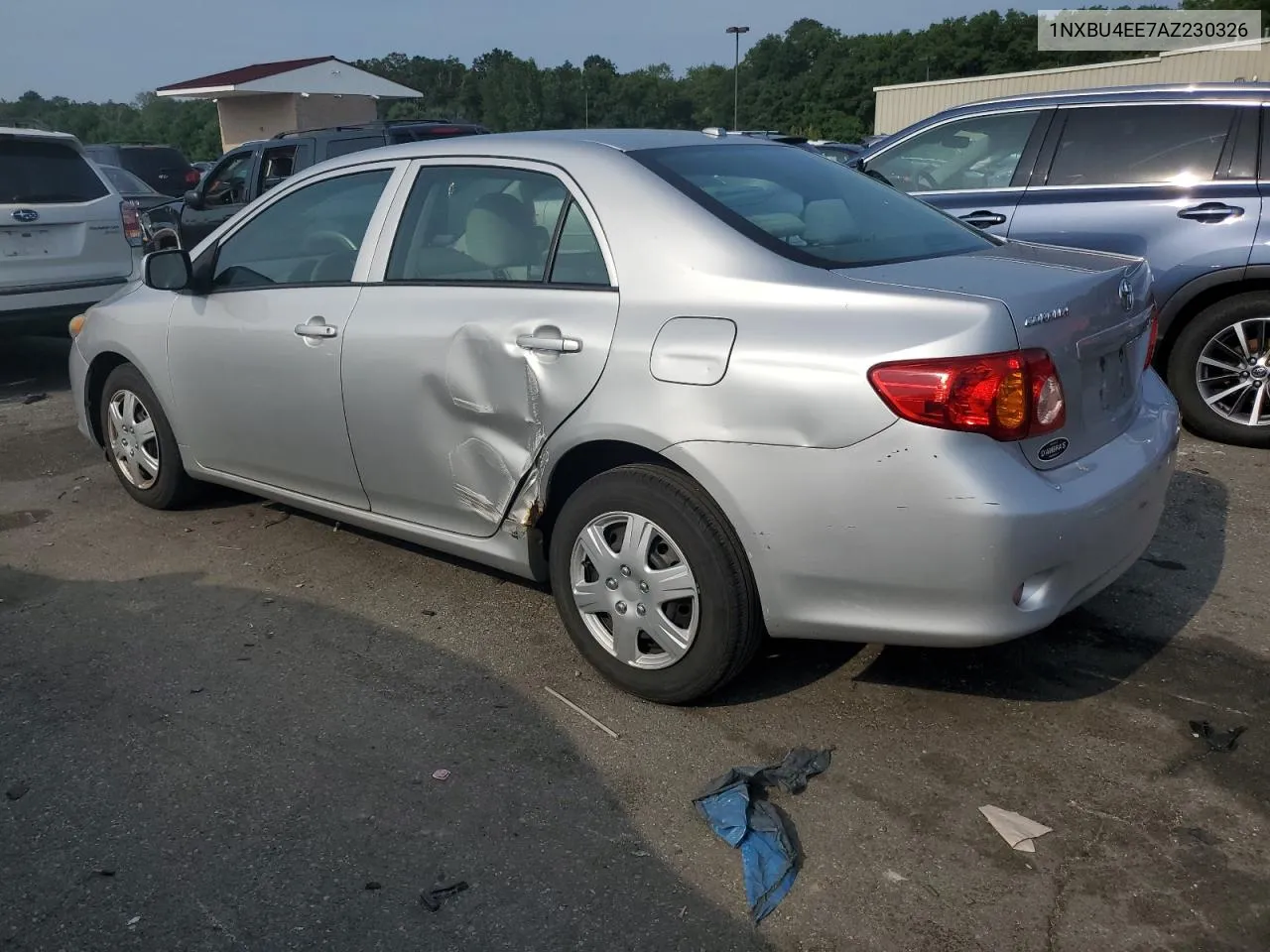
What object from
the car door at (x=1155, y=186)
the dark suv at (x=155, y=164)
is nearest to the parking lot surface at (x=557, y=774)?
the car door at (x=1155, y=186)

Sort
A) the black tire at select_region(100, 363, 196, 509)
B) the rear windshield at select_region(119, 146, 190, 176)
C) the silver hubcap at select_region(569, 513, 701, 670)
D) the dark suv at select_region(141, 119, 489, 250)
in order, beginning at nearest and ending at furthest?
the silver hubcap at select_region(569, 513, 701, 670) → the black tire at select_region(100, 363, 196, 509) → the dark suv at select_region(141, 119, 489, 250) → the rear windshield at select_region(119, 146, 190, 176)

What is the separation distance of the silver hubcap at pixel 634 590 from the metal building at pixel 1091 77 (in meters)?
24.8

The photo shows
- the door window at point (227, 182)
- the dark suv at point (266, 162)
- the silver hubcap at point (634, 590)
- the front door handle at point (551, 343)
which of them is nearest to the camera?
the silver hubcap at point (634, 590)

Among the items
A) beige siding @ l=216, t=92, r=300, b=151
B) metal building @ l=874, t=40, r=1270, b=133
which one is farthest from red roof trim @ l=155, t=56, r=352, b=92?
metal building @ l=874, t=40, r=1270, b=133

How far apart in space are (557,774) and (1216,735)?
1896 mm

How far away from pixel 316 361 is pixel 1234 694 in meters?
3.33

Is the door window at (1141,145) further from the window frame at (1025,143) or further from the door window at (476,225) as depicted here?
the door window at (476,225)

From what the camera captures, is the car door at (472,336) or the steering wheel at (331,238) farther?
the steering wheel at (331,238)

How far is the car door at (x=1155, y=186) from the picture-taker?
238 inches

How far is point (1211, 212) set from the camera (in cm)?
607

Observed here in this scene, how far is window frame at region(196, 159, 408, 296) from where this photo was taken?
4.29 metres

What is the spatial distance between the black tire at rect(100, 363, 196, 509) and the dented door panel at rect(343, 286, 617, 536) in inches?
58.7

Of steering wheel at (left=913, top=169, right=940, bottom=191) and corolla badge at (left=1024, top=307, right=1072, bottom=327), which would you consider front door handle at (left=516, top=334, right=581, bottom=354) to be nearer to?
corolla badge at (left=1024, top=307, right=1072, bottom=327)

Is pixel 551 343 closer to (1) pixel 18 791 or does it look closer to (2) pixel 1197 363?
(1) pixel 18 791
